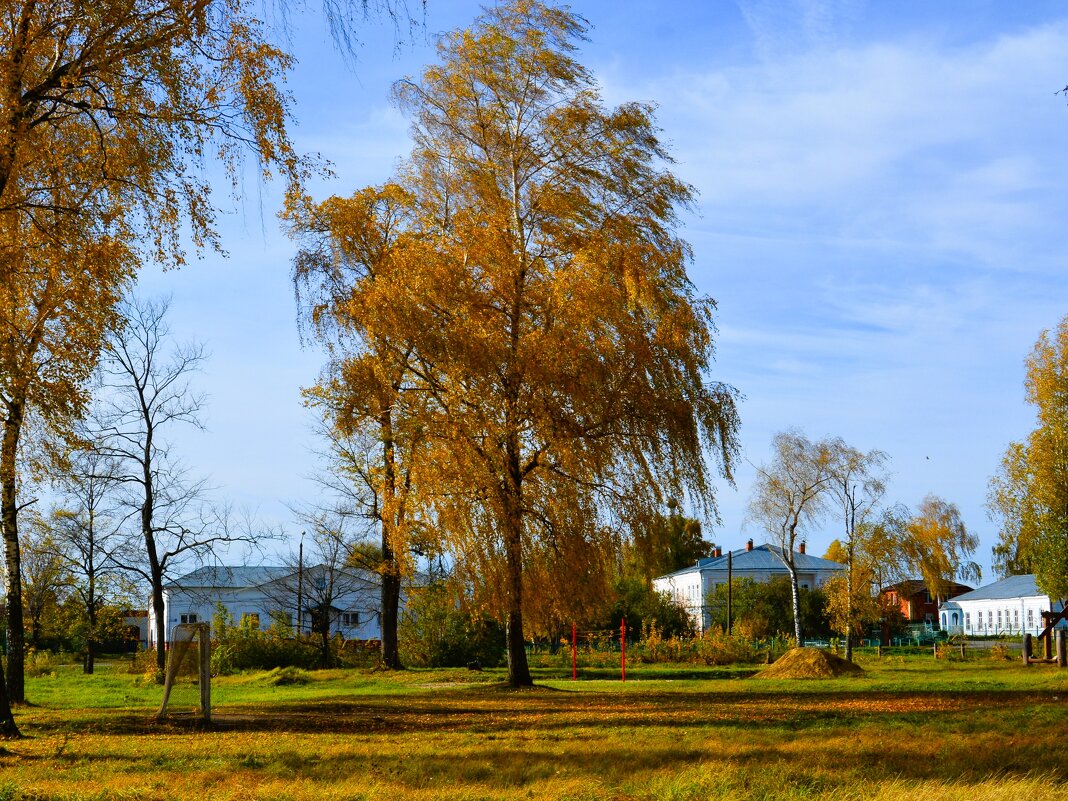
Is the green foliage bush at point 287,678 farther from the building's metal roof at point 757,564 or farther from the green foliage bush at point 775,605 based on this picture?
the building's metal roof at point 757,564

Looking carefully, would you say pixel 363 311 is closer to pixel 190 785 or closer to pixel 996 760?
pixel 190 785

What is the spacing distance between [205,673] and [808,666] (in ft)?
55.8

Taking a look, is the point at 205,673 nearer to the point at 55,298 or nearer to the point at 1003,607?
the point at 55,298

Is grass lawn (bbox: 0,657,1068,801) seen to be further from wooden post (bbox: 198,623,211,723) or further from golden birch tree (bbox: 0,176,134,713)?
golden birch tree (bbox: 0,176,134,713)

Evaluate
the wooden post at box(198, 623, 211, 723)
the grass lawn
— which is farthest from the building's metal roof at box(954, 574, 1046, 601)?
the wooden post at box(198, 623, 211, 723)

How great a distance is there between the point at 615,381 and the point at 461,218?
5124mm

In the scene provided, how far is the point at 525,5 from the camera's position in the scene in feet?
77.2

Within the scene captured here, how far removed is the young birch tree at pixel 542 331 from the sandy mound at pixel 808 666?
7975 millimetres

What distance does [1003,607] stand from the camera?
77000 millimetres

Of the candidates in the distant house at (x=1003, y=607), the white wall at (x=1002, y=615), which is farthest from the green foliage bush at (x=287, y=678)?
the distant house at (x=1003, y=607)

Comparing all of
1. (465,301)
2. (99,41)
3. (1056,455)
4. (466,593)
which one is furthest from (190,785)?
(1056,455)

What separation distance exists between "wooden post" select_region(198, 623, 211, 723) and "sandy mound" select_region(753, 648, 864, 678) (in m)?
16.2

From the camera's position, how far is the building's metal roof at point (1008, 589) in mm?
73438

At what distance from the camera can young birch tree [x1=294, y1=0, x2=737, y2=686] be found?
20.9m
